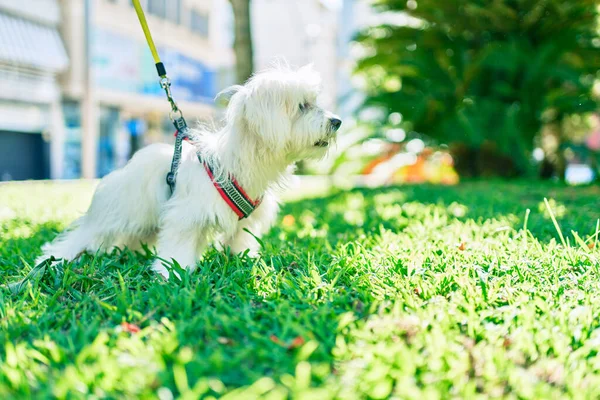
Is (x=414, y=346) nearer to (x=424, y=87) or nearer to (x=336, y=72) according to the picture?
(x=424, y=87)

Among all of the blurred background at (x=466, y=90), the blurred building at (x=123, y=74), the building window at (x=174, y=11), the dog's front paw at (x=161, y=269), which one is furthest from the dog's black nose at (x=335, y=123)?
the building window at (x=174, y=11)

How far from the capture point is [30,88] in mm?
19984

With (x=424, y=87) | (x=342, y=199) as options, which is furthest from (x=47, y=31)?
(x=342, y=199)

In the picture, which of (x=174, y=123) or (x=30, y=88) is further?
(x=30, y=88)

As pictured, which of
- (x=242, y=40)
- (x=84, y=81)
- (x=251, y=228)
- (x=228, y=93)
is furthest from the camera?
(x=84, y=81)

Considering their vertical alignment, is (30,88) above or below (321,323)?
below

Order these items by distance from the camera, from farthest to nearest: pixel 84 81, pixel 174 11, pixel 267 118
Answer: pixel 174 11, pixel 84 81, pixel 267 118

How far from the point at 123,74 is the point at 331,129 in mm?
22631

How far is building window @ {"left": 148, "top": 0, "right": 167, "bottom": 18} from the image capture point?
26.0 meters

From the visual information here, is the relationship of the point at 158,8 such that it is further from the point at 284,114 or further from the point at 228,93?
the point at 284,114

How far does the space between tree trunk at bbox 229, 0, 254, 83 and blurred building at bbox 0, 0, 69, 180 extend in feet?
42.0

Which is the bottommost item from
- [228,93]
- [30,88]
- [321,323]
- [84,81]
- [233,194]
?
[30,88]

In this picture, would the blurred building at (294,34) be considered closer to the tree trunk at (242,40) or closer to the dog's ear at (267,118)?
the tree trunk at (242,40)

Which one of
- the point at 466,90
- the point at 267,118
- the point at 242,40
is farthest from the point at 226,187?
the point at 466,90
